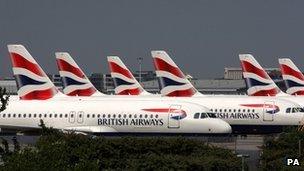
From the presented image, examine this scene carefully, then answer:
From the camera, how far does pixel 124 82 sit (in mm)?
125688

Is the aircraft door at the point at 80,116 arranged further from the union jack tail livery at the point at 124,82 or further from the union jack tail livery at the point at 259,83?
the union jack tail livery at the point at 124,82

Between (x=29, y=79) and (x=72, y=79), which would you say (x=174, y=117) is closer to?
(x=29, y=79)

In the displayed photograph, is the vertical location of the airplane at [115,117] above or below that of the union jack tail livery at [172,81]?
below

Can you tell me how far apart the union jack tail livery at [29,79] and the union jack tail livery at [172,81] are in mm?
20725

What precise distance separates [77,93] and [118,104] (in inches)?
1394

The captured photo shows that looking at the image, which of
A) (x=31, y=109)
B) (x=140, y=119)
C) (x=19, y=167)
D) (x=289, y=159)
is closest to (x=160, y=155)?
(x=289, y=159)

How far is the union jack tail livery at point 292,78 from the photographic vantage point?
12719 centimetres

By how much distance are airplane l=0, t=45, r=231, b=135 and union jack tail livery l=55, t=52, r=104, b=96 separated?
29537 millimetres

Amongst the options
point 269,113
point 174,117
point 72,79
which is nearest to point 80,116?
point 174,117

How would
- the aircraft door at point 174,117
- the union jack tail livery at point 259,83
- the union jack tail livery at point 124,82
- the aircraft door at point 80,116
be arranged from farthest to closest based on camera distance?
the union jack tail livery at point 124,82 → the union jack tail livery at point 259,83 → the aircraft door at point 80,116 → the aircraft door at point 174,117

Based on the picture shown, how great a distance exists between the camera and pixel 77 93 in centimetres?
11556

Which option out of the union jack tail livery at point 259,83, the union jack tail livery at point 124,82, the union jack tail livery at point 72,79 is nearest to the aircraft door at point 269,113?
the union jack tail livery at point 259,83

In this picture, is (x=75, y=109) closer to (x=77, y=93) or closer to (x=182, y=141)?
(x=182, y=141)

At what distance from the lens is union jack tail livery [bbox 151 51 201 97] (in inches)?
4476
